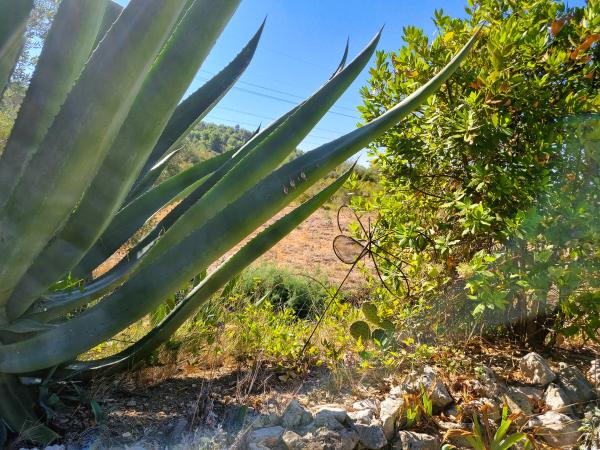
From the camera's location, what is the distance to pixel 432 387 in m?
1.60

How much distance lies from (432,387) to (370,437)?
0.33 m

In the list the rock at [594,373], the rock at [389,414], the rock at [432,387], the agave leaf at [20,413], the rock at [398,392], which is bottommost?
the agave leaf at [20,413]

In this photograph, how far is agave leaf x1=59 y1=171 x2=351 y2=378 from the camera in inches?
52.9

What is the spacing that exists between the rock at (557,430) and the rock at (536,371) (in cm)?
18

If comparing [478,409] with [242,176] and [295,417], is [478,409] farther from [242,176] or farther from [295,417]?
[242,176]

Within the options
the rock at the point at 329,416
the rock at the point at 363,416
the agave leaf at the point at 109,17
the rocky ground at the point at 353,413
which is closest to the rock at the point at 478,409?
the rocky ground at the point at 353,413

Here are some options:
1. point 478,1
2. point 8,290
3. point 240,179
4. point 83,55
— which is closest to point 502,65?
point 478,1

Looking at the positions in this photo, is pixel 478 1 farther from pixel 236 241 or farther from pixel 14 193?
pixel 14 193

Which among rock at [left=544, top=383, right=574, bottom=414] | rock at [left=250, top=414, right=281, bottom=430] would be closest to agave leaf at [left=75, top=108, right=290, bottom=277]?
rock at [left=250, top=414, right=281, bottom=430]

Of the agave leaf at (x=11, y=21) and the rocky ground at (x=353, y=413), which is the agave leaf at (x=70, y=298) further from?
the agave leaf at (x=11, y=21)

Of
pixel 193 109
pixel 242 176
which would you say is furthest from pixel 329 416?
pixel 193 109

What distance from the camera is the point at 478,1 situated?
2156 millimetres

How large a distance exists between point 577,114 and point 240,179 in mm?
1363

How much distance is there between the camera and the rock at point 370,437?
4.61ft
